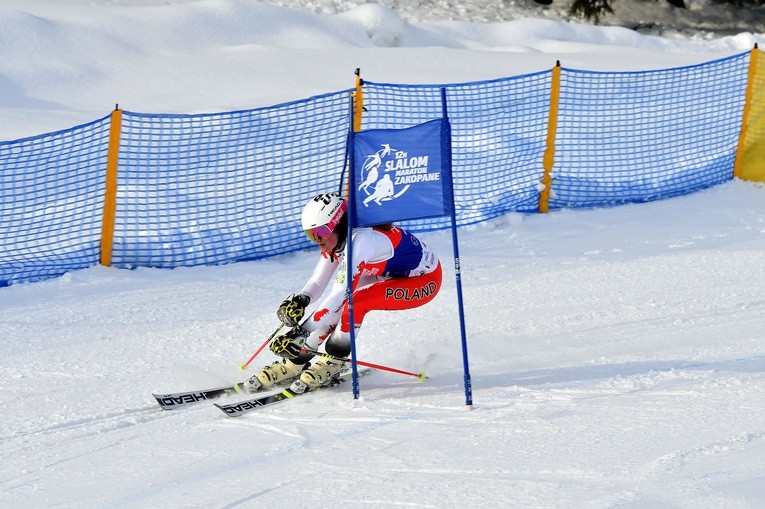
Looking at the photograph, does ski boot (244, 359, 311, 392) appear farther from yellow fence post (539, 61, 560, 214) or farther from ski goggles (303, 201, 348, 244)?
yellow fence post (539, 61, 560, 214)

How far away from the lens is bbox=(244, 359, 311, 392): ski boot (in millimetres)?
7535

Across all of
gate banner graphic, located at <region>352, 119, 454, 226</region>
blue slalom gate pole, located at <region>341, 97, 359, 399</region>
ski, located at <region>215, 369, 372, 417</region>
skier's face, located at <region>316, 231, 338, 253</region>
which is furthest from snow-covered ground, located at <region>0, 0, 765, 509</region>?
gate banner graphic, located at <region>352, 119, 454, 226</region>

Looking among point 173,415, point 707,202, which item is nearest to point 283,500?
point 173,415

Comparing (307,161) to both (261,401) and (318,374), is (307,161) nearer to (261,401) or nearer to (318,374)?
(318,374)

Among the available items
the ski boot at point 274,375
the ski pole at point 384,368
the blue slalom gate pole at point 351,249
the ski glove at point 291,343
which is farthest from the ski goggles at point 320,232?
the ski boot at point 274,375

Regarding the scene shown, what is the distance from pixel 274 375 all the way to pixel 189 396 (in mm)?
549

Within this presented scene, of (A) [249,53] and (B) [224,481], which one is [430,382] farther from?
(A) [249,53]

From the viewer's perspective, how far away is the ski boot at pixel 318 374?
7.45 meters

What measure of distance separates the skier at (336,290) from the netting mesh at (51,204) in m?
3.49

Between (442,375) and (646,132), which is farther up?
(646,132)

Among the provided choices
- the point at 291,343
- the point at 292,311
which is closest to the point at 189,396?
the point at 291,343

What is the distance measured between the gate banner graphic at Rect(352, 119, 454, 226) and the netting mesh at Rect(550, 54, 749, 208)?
5765mm

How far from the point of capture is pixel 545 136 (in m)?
12.6

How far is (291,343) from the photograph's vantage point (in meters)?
7.42
